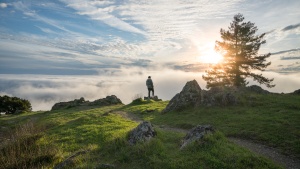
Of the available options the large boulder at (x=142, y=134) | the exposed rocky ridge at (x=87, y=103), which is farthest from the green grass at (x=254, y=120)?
the exposed rocky ridge at (x=87, y=103)

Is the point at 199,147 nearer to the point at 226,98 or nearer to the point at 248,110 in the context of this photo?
the point at 248,110

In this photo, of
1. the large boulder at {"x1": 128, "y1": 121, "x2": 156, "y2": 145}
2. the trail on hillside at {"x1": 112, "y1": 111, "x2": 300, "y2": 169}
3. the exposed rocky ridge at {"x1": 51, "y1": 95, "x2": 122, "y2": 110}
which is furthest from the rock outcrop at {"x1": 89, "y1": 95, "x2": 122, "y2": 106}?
the trail on hillside at {"x1": 112, "y1": 111, "x2": 300, "y2": 169}

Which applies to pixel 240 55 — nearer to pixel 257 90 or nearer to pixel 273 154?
pixel 257 90

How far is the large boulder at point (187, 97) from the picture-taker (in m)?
24.4

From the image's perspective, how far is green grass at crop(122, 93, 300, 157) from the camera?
1311 cm

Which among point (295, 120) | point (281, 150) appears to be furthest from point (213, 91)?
point (281, 150)

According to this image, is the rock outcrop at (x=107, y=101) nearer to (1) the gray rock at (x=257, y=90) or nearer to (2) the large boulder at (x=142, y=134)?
(1) the gray rock at (x=257, y=90)

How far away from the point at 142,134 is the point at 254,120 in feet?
31.8

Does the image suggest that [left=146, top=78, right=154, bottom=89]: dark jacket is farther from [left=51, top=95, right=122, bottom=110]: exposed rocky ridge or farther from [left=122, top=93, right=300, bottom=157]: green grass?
[left=122, top=93, right=300, bottom=157]: green grass

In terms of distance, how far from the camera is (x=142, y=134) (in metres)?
12.4

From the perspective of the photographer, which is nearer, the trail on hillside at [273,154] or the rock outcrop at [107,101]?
the trail on hillside at [273,154]

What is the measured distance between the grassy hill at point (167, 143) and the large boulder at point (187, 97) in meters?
2.83

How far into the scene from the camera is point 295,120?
15641mm

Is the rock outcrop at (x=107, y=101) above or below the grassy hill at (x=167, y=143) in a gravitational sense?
above
